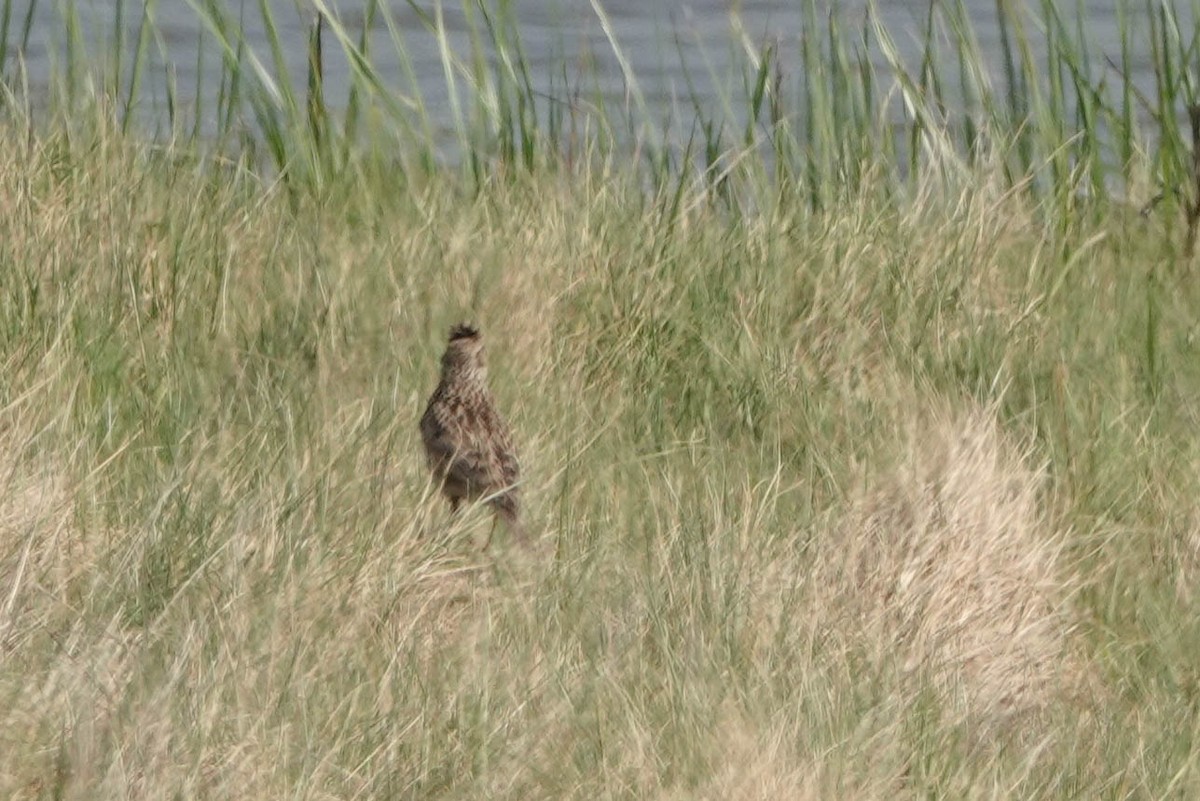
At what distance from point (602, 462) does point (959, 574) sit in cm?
75

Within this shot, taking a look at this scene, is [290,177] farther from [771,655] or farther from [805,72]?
[771,655]

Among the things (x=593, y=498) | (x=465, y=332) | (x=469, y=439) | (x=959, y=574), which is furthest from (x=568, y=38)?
(x=959, y=574)

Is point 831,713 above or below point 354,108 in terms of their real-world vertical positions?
below

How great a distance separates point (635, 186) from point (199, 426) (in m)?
2.13

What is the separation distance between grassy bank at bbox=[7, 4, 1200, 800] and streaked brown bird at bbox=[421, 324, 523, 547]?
0.20 ft

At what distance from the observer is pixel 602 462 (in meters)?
4.61

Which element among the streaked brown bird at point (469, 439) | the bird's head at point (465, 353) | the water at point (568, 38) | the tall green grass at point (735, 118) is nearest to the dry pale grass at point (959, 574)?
the streaked brown bird at point (469, 439)

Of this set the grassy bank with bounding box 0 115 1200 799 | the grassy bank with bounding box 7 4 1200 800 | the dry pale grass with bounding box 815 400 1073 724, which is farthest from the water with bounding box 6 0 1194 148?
the dry pale grass with bounding box 815 400 1073 724

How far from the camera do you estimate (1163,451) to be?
16.1 ft

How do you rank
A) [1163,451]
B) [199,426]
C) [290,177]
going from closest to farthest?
1. [199,426]
2. [1163,451]
3. [290,177]

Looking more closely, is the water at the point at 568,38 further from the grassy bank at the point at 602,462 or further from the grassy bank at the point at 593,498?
the grassy bank at the point at 593,498

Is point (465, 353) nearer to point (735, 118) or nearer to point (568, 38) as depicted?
point (735, 118)

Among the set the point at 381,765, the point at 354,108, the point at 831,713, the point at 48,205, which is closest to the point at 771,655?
the point at 831,713

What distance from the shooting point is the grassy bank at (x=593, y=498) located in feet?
11.0
